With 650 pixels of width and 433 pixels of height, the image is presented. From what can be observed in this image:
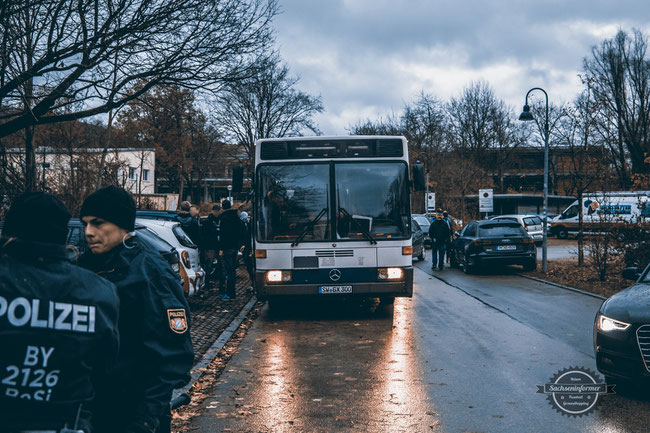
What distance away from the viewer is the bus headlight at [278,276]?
10891 millimetres

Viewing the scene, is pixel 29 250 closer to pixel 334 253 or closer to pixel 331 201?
pixel 334 253

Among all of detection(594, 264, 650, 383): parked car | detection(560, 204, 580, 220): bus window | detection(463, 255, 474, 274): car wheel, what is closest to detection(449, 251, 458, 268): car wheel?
detection(463, 255, 474, 274): car wheel

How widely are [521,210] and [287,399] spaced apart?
5948cm


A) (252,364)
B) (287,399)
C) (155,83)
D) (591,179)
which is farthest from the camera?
(591,179)

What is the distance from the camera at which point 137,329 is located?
259 cm

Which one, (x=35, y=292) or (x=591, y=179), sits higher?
(x=591, y=179)

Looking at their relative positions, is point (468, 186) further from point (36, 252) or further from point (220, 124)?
point (36, 252)

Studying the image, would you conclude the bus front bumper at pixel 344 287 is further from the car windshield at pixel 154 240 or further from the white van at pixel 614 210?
the white van at pixel 614 210

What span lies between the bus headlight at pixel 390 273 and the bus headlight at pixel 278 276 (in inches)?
60.5

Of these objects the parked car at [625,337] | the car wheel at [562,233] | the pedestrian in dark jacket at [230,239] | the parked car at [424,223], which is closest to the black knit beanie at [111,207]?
the parked car at [625,337]

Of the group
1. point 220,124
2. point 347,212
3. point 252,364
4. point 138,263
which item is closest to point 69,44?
point 347,212

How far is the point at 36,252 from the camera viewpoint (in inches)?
87.0

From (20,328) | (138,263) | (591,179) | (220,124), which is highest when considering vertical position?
(220,124)

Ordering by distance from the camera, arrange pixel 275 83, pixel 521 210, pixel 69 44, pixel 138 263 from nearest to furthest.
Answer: pixel 138 263, pixel 69 44, pixel 275 83, pixel 521 210
